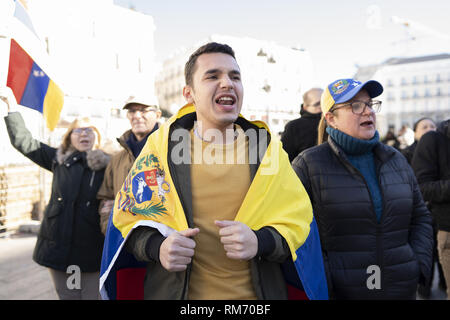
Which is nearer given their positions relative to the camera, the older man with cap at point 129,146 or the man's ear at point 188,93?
the man's ear at point 188,93

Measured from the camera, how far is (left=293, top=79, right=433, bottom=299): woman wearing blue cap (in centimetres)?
203

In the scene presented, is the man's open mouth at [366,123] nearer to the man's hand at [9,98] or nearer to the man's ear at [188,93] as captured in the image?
the man's ear at [188,93]

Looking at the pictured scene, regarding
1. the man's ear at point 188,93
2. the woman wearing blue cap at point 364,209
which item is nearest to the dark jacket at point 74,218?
the man's ear at point 188,93

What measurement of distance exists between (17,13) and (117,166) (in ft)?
5.42

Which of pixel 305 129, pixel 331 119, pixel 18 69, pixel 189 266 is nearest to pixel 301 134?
pixel 305 129

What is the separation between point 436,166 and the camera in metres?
2.94

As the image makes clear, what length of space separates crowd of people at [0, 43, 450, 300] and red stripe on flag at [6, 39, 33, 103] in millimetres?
817

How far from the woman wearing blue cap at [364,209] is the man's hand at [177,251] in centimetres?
98

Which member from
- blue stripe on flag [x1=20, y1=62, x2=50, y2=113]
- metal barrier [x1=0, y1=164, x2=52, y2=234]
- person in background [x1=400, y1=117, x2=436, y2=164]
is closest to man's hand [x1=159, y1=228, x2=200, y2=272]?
blue stripe on flag [x1=20, y1=62, x2=50, y2=113]

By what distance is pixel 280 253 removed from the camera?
1.43 m

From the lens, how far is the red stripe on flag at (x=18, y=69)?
3291 mm

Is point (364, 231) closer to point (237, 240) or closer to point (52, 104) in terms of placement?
point (237, 240)
